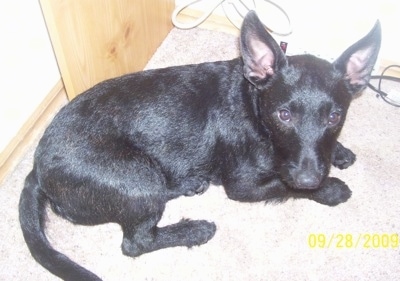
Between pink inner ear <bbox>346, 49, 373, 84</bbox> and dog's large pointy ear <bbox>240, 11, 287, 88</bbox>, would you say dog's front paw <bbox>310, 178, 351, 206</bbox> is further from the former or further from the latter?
dog's large pointy ear <bbox>240, 11, 287, 88</bbox>

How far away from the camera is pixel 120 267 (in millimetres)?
2477

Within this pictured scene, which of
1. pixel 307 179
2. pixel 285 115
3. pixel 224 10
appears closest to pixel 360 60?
pixel 285 115

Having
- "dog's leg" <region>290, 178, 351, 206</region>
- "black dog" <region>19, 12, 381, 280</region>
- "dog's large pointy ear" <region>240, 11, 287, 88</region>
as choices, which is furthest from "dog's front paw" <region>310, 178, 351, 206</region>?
"dog's large pointy ear" <region>240, 11, 287, 88</region>

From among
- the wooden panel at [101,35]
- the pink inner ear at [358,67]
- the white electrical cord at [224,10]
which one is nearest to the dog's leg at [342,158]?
the pink inner ear at [358,67]

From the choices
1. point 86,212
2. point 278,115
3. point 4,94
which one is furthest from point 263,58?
point 4,94

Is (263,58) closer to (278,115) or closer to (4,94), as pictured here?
(278,115)

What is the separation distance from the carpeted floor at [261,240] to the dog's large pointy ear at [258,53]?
2.67 feet

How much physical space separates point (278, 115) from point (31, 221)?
1.25 meters

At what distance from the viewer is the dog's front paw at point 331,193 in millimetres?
2578

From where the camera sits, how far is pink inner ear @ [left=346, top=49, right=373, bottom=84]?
207 cm

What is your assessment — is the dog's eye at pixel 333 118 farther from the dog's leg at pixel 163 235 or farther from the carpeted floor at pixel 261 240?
the dog's leg at pixel 163 235

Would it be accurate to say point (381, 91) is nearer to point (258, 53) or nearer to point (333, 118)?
point (333, 118)

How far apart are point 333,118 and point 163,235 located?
105cm

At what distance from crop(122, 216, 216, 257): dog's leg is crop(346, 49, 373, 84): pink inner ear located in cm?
105
